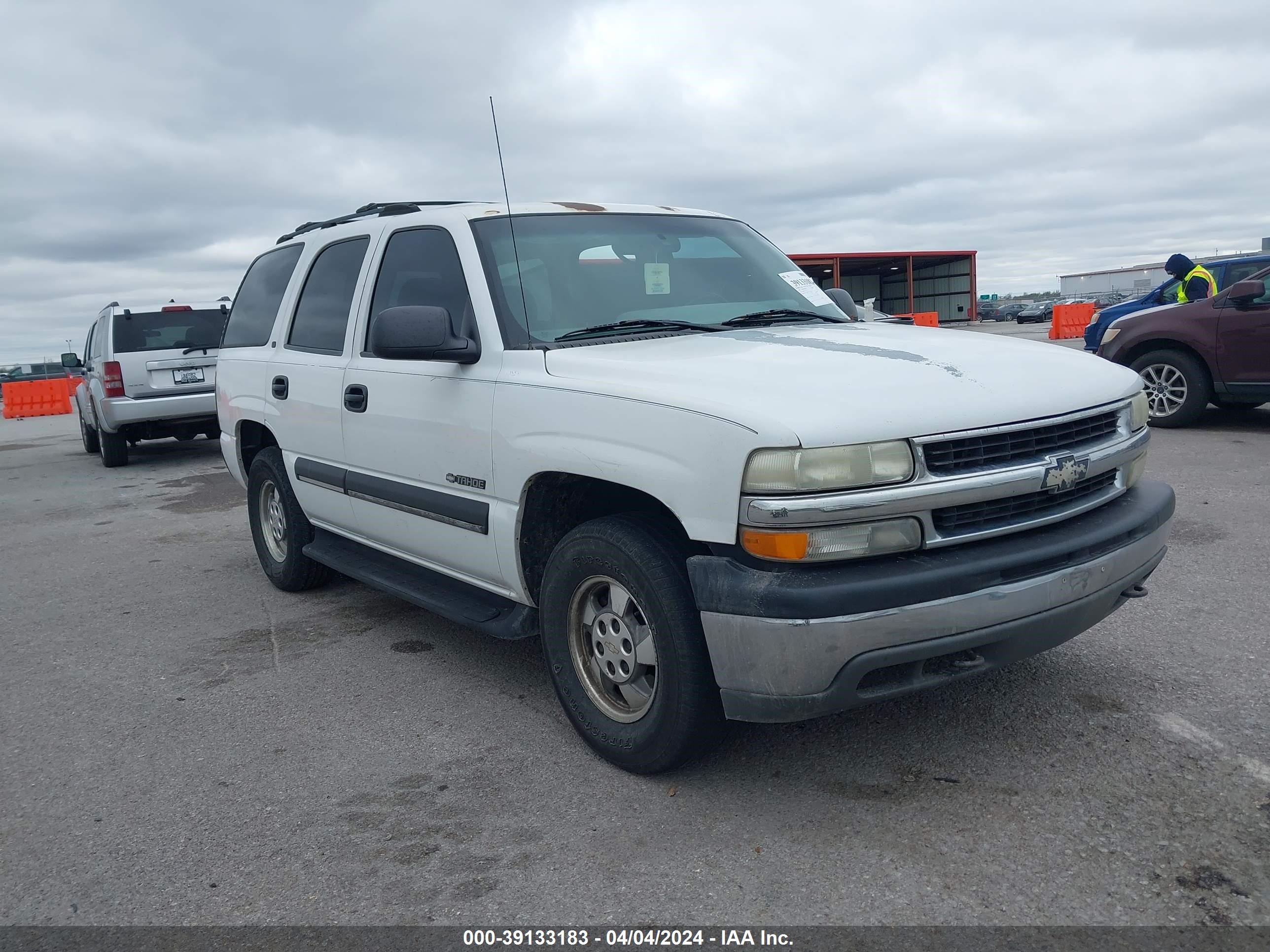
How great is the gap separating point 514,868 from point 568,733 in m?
0.87

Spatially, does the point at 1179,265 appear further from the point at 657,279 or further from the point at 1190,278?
the point at 657,279

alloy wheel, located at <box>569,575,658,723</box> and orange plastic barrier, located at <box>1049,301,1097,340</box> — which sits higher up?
alloy wheel, located at <box>569,575,658,723</box>

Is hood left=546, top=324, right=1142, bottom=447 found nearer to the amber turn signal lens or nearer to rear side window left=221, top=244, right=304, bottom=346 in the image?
the amber turn signal lens

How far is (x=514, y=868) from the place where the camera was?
269 cm

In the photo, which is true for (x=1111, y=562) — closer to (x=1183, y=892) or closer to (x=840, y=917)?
(x=1183, y=892)

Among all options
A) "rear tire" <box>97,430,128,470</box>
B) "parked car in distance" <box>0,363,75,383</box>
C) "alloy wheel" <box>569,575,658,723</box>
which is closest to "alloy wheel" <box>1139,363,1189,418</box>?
"alloy wheel" <box>569,575,658,723</box>

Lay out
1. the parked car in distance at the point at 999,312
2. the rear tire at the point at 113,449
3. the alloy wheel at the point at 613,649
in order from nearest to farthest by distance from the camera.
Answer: the alloy wheel at the point at 613,649
the rear tire at the point at 113,449
the parked car in distance at the point at 999,312

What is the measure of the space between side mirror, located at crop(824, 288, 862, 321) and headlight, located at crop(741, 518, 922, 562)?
1873 millimetres

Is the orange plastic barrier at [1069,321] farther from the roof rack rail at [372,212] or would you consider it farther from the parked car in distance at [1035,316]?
the roof rack rail at [372,212]

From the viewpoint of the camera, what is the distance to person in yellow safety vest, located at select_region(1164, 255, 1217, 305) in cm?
1034

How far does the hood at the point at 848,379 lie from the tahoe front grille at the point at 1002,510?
22 centimetres

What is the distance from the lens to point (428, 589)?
412cm

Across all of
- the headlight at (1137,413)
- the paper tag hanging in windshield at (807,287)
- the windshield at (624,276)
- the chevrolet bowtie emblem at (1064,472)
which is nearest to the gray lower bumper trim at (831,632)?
the chevrolet bowtie emblem at (1064,472)

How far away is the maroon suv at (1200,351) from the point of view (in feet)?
28.5
